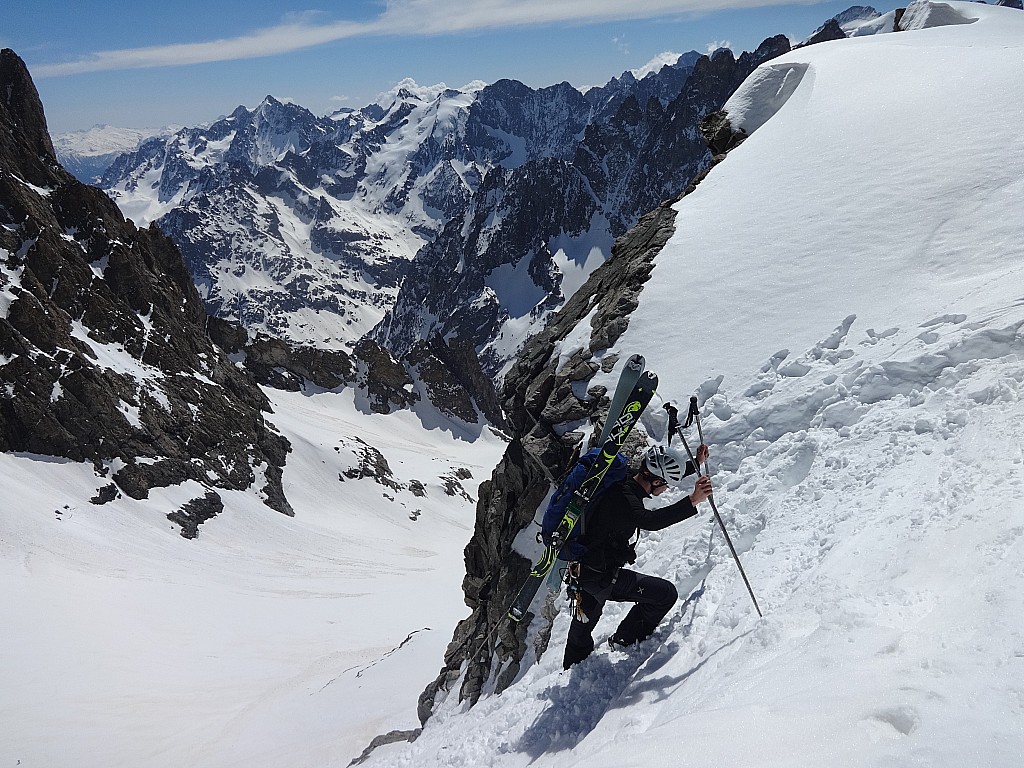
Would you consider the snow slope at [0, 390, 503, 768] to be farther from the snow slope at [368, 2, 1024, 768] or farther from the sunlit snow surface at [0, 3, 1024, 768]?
the snow slope at [368, 2, 1024, 768]

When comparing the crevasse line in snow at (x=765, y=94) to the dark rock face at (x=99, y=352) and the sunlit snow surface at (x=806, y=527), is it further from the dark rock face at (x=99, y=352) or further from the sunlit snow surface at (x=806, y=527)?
the dark rock face at (x=99, y=352)

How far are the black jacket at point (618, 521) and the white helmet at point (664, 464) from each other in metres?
0.27

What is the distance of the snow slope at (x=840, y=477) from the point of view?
4680 mm

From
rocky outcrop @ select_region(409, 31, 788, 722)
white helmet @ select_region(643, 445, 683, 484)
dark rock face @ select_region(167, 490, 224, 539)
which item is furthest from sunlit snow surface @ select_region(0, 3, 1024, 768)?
dark rock face @ select_region(167, 490, 224, 539)

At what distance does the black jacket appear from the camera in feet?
23.8

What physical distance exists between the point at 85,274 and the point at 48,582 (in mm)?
37514

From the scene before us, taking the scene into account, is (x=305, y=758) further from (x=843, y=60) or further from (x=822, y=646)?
(x=843, y=60)

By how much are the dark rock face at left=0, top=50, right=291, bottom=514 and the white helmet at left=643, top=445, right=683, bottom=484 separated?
5724cm

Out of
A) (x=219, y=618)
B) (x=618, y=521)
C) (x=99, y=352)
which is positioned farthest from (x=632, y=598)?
(x=99, y=352)

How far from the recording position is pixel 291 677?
2966 centimetres

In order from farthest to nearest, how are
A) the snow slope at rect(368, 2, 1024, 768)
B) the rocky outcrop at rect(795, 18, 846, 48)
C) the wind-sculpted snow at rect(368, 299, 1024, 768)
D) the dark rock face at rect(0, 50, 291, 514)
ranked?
1. the rocky outcrop at rect(795, 18, 846, 48)
2. the dark rock face at rect(0, 50, 291, 514)
3. the snow slope at rect(368, 2, 1024, 768)
4. the wind-sculpted snow at rect(368, 299, 1024, 768)

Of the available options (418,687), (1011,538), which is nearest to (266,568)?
(418,687)

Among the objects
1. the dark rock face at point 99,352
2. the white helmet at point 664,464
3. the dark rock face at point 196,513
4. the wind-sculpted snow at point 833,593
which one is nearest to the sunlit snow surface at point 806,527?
the wind-sculpted snow at point 833,593

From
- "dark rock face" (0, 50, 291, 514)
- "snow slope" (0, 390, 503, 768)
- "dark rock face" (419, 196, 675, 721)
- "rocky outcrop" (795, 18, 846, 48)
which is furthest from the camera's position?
"rocky outcrop" (795, 18, 846, 48)
